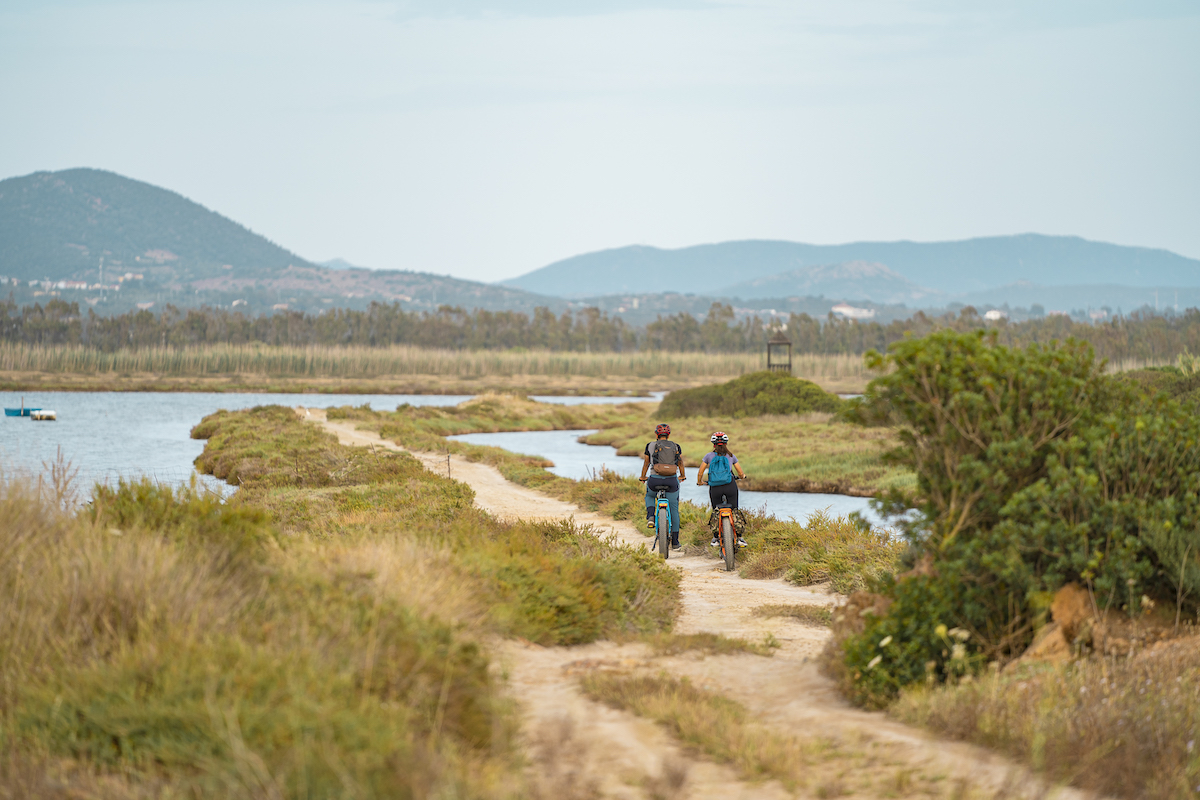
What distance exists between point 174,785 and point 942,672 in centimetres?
453

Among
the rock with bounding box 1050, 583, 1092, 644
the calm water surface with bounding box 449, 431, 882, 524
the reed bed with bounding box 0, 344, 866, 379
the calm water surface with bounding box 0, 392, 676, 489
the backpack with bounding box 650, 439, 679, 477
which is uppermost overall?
the reed bed with bounding box 0, 344, 866, 379

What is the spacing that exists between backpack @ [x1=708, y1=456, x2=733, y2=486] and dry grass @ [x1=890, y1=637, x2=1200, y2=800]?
6.66 meters

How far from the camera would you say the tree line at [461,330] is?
350ft

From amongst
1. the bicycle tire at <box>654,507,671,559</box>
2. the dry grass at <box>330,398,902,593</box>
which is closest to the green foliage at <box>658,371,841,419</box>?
the dry grass at <box>330,398,902,593</box>

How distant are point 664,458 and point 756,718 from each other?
7.23m

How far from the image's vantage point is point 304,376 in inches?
3442

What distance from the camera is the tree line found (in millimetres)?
106562

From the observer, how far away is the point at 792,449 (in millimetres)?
32312

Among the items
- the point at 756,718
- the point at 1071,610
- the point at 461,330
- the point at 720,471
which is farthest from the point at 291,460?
the point at 461,330

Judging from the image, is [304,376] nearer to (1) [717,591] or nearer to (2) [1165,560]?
(1) [717,591]

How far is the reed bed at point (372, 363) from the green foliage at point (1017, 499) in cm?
7557

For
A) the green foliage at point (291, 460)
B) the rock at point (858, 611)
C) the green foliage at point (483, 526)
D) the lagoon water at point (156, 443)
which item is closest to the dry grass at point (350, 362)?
the lagoon water at point (156, 443)

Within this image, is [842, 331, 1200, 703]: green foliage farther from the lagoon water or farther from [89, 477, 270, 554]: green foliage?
the lagoon water

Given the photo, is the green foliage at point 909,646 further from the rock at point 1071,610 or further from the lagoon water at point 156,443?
the lagoon water at point 156,443
